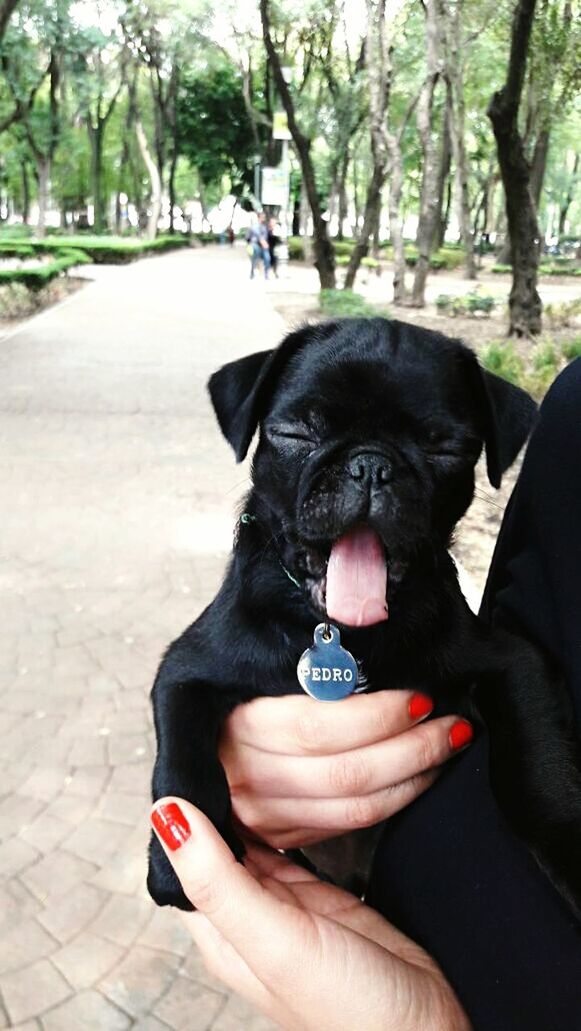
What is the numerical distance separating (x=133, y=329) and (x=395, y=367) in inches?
691

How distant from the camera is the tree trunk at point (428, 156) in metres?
20.2

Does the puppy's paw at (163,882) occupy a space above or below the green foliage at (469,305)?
below

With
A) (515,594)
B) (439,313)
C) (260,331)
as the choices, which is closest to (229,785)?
(515,594)

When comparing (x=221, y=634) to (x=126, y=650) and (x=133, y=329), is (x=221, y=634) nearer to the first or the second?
(x=126, y=650)

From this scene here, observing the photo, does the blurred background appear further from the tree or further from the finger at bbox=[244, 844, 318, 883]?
the finger at bbox=[244, 844, 318, 883]

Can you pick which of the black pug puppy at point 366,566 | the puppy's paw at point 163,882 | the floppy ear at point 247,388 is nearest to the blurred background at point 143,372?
the puppy's paw at point 163,882

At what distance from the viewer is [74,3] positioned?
30109 mm

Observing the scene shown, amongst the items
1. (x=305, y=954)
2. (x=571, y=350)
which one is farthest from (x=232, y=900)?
(x=571, y=350)

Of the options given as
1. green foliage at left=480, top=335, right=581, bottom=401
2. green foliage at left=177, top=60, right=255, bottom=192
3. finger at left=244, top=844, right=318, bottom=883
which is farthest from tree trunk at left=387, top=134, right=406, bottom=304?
green foliage at left=177, top=60, right=255, bottom=192

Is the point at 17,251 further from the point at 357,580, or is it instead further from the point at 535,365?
the point at 357,580

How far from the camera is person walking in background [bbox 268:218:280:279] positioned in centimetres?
3209

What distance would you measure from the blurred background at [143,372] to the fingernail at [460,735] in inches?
72.6

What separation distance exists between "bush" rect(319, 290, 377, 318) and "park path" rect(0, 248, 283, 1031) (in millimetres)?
3885

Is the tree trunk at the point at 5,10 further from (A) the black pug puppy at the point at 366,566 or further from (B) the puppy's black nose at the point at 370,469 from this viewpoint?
(B) the puppy's black nose at the point at 370,469
